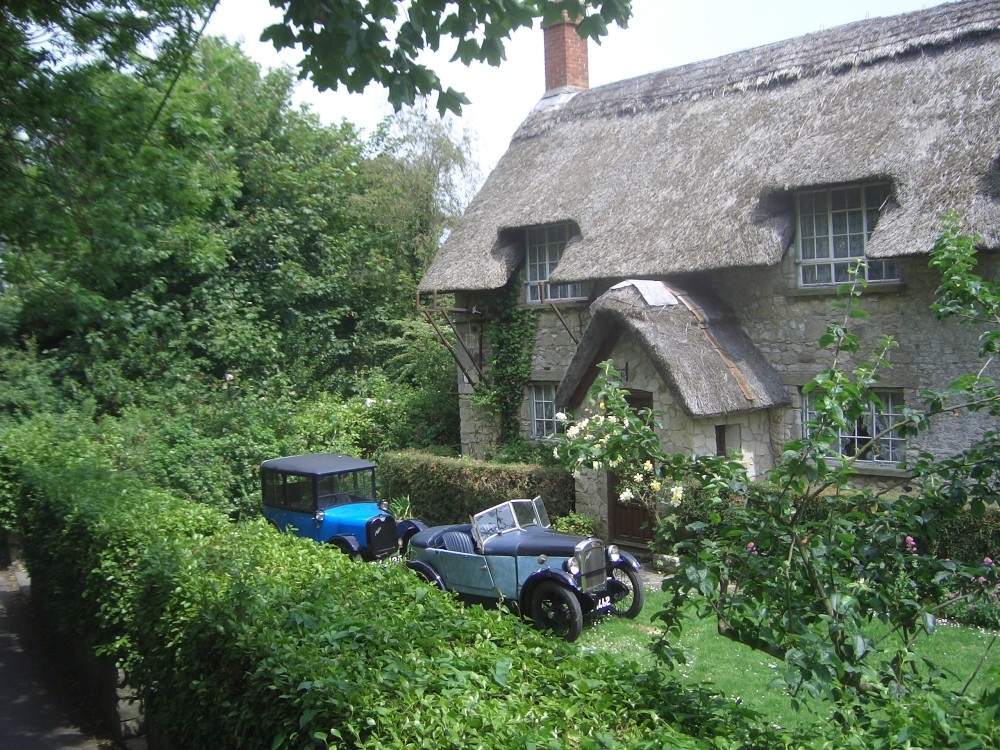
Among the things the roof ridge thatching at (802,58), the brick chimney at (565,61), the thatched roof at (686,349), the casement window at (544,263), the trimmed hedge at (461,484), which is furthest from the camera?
the brick chimney at (565,61)

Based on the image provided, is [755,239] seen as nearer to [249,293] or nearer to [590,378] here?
[590,378]

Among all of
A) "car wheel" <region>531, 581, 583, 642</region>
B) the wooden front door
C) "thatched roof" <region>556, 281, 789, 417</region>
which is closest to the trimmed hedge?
the wooden front door

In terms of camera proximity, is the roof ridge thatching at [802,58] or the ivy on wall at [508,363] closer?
the roof ridge thatching at [802,58]

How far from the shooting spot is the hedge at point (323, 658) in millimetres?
3301

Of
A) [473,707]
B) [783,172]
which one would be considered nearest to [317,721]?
[473,707]

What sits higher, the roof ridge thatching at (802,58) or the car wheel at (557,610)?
the roof ridge thatching at (802,58)

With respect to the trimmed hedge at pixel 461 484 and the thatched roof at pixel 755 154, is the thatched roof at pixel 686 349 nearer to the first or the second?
the thatched roof at pixel 755 154

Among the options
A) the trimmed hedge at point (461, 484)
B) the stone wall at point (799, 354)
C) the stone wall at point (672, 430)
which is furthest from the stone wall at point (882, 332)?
the trimmed hedge at point (461, 484)

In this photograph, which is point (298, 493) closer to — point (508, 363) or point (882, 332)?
point (508, 363)

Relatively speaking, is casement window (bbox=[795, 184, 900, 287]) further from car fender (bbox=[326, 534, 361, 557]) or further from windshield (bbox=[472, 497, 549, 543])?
car fender (bbox=[326, 534, 361, 557])

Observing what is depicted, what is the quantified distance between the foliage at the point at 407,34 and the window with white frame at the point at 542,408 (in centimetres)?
991

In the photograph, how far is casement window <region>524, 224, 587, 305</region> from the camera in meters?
15.8

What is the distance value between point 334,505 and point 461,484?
2.69m

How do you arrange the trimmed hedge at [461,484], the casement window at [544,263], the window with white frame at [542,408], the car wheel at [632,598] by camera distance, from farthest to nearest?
the window with white frame at [542,408]
the casement window at [544,263]
the trimmed hedge at [461,484]
the car wheel at [632,598]
